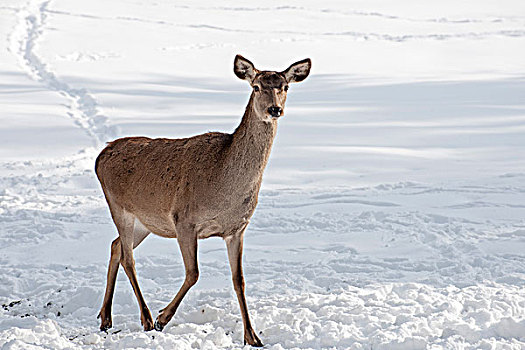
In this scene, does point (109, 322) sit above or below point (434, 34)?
below

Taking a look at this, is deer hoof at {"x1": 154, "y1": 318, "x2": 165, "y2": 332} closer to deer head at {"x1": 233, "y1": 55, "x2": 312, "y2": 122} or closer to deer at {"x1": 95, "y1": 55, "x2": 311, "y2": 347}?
deer at {"x1": 95, "y1": 55, "x2": 311, "y2": 347}

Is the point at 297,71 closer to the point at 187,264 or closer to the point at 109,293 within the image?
the point at 187,264

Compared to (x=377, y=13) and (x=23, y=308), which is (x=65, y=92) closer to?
(x=23, y=308)

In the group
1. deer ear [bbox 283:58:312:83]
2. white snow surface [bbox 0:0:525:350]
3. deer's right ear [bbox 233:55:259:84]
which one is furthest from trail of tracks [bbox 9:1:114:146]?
deer ear [bbox 283:58:312:83]

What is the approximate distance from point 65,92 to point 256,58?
723 centimetres

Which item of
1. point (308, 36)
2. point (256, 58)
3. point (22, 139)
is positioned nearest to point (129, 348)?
point (22, 139)

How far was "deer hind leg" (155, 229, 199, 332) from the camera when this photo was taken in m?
5.81

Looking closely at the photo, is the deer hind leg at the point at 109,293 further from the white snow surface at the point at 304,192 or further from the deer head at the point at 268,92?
the deer head at the point at 268,92

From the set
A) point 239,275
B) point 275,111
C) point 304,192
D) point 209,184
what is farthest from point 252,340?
point 304,192

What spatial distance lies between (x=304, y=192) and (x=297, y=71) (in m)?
5.76

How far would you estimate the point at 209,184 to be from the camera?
586 cm

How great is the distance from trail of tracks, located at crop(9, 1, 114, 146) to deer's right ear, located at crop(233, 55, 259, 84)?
952 cm

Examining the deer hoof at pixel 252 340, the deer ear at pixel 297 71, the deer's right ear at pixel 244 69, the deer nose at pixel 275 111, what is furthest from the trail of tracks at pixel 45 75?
the deer nose at pixel 275 111

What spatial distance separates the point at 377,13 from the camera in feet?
123
